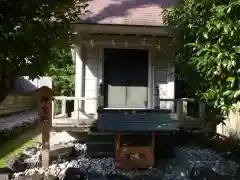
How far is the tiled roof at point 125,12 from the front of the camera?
8.95m

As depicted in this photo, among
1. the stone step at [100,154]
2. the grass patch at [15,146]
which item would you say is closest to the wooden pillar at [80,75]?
the stone step at [100,154]

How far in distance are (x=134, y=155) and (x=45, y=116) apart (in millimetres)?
2401

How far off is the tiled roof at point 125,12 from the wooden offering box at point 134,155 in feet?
11.4

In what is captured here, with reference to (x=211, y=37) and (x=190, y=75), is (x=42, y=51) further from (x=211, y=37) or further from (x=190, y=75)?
(x=190, y=75)

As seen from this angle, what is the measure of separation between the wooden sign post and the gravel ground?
1.51 feet

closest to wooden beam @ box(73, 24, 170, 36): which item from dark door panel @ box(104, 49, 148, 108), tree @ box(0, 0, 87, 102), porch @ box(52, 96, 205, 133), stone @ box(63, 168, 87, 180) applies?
dark door panel @ box(104, 49, 148, 108)

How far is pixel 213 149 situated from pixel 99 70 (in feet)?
14.6

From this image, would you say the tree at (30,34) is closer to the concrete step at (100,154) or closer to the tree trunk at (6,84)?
the tree trunk at (6,84)

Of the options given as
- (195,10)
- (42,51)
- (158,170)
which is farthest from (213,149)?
(42,51)

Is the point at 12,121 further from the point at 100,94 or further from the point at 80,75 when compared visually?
the point at 100,94

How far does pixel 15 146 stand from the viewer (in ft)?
36.9

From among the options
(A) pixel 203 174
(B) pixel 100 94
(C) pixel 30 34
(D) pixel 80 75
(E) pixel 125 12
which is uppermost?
(E) pixel 125 12

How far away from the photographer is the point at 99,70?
Result: 10164 millimetres

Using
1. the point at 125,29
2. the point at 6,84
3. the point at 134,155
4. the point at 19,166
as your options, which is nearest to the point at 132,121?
the point at 134,155
